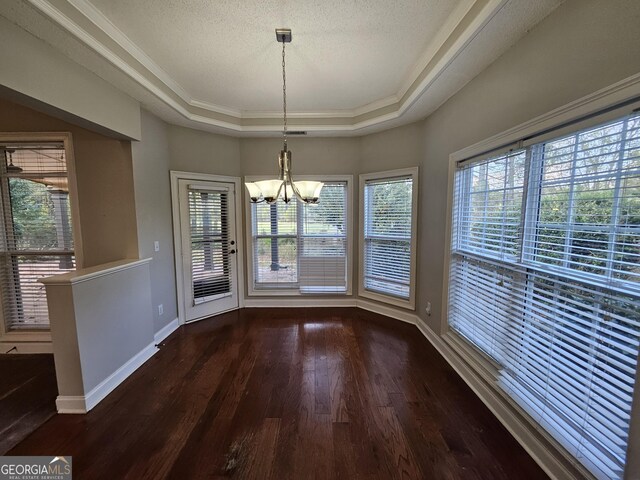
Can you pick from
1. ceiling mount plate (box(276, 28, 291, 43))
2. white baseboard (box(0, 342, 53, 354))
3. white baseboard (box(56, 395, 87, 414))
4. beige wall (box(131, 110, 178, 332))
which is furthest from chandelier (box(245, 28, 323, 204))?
white baseboard (box(0, 342, 53, 354))

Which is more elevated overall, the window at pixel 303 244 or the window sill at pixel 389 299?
the window at pixel 303 244

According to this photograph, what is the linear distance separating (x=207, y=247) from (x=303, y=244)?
137 cm

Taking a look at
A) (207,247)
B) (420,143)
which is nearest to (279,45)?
(420,143)

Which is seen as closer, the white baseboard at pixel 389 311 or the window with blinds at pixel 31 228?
the window with blinds at pixel 31 228

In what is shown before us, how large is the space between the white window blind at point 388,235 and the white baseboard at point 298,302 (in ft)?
1.48

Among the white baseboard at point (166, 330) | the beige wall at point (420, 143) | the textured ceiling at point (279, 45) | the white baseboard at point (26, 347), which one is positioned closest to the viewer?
the beige wall at point (420, 143)

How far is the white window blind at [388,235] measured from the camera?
3236 millimetres

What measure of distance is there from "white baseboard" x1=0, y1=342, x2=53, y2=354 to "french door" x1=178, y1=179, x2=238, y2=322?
4.39ft

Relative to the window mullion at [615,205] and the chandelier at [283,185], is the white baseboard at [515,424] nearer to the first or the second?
the window mullion at [615,205]

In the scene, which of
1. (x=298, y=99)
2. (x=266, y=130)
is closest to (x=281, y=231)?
(x=266, y=130)

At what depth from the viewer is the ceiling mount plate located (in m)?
1.77

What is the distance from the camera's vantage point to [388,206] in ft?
11.1

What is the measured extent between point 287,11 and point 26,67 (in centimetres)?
167

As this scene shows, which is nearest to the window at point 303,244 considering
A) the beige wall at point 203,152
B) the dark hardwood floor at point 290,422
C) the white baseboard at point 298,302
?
the white baseboard at point 298,302
